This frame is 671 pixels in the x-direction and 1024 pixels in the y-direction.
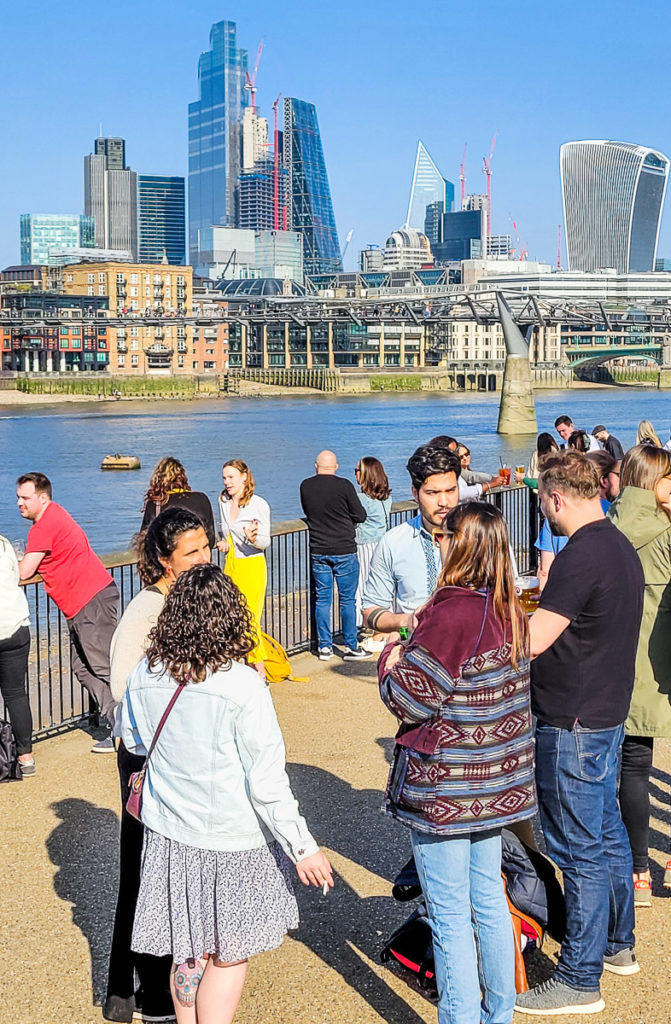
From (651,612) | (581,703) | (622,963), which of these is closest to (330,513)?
(651,612)

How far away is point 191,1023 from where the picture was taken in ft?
11.5

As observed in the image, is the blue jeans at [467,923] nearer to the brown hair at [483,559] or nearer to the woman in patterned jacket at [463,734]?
the woman in patterned jacket at [463,734]

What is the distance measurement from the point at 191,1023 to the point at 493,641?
55.5 inches

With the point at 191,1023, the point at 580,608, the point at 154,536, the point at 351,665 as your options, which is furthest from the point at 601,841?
the point at 351,665

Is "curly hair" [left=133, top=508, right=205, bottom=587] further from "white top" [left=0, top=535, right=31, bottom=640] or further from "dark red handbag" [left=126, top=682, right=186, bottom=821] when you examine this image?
"white top" [left=0, top=535, right=31, bottom=640]

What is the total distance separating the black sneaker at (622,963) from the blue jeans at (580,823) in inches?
11.1

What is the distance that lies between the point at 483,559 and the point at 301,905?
2187 millimetres

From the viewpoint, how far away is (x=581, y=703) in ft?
12.8

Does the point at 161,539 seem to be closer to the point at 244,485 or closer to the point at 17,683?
the point at 17,683

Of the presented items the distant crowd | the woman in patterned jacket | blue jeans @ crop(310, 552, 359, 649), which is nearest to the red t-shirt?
the distant crowd

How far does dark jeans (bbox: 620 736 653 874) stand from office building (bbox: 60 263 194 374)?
137 metres

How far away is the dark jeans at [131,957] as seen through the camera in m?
3.96

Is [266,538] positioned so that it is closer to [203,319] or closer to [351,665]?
[351,665]

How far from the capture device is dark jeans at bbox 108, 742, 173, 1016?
3957 millimetres
